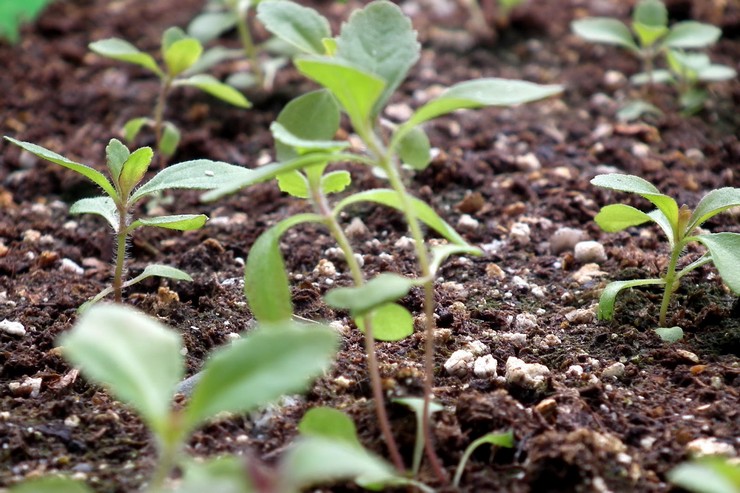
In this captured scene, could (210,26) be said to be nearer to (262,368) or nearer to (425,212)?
(425,212)

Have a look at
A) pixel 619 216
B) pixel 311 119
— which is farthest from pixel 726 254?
pixel 311 119

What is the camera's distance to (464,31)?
9.35ft

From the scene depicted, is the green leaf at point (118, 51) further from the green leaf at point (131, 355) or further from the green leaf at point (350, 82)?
the green leaf at point (131, 355)

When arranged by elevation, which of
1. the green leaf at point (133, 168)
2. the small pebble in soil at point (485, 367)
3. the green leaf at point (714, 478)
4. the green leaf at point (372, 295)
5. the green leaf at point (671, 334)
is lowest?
the green leaf at point (714, 478)

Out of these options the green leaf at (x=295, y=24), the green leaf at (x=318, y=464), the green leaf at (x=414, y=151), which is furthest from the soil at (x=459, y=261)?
the green leaf at (x=295, y=24)

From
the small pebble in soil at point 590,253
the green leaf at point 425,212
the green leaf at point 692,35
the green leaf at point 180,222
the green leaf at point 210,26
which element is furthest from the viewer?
the green leaf at point 210,26

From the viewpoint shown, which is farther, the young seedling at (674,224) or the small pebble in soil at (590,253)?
the small pebble in soil at (590,253)

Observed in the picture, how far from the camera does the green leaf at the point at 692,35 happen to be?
2.22m

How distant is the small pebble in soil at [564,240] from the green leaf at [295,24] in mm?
741

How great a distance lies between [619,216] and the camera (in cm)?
146

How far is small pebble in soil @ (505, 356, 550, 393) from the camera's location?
129cm

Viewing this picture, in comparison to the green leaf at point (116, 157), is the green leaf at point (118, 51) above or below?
above

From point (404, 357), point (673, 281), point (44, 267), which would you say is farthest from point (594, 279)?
point (44, 267)

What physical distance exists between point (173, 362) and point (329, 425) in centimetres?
28
